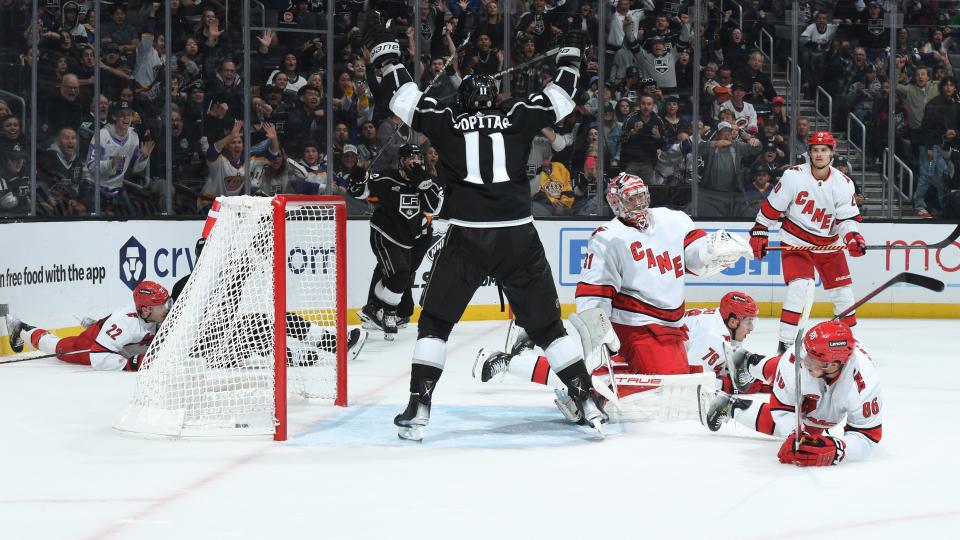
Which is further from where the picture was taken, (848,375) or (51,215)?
(51,215)

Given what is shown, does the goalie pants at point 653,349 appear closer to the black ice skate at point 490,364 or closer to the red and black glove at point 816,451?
the black ice skate at point 490,364

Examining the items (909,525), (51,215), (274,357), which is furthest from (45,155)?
(909,525)

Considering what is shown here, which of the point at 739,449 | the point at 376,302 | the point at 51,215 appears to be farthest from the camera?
the point at 376,302

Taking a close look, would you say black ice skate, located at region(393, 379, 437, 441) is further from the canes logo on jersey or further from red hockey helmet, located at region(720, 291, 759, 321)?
the canes logo on jersey

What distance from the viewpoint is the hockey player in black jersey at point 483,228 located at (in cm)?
463

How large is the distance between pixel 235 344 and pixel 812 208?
3.60m

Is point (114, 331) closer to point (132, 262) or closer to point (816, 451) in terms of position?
point (132, 262)

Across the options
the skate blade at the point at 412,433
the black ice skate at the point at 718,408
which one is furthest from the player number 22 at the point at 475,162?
the black ice skate at the point at 718,408

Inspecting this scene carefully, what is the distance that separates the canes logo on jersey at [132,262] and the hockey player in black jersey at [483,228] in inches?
147

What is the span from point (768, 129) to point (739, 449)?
6149 millimetres

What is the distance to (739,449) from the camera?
4.52m

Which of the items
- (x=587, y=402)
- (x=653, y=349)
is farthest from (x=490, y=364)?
(x=587, y=402)

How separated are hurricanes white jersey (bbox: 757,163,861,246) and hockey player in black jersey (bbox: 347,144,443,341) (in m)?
2.21

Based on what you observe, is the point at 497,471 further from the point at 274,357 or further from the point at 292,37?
the point at 292,37
